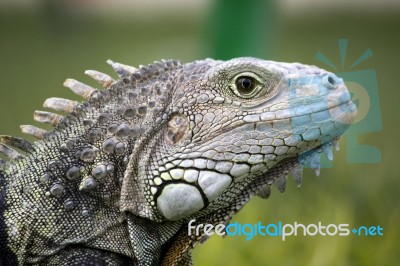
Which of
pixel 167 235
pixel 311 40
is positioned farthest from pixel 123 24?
pixel 167 235

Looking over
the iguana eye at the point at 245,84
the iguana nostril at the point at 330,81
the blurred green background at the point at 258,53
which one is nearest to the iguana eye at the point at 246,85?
the iguana eye at the point at 245,84

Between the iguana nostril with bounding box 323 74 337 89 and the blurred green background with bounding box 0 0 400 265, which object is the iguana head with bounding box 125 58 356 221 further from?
the blurred green background with bounding box 0 0 400 265

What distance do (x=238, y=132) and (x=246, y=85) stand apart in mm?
117

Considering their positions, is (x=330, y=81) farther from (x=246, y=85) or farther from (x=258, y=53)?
(x=258, y=53)

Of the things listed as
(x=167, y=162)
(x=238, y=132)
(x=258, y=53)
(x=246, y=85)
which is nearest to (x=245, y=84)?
(x=246, y=85)

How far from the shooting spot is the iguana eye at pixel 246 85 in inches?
56.2

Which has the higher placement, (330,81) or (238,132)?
(330,81)

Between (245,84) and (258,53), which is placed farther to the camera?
(258,53)

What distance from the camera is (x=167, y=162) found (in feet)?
4.68

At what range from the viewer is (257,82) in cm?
143

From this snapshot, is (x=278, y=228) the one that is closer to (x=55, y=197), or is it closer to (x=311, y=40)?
(x=311, y=40)

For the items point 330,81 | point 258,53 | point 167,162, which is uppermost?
point 258,53

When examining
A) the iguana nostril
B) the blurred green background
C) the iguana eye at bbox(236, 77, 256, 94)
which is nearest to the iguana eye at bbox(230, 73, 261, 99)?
the iguana eye at bbox(236, 77, 256, 94)

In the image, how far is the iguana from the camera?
1398mm
